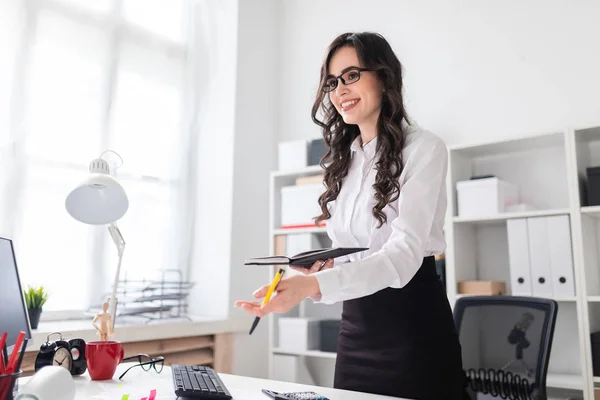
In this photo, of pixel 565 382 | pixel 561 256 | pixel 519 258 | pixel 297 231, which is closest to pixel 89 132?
pixel 297 231

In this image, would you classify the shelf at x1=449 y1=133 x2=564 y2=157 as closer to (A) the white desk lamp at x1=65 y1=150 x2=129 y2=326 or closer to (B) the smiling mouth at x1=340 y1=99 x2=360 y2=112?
(B) the smiling mouth at x1=340 y1=99 x2=360 y2=112

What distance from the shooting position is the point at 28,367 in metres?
2.05

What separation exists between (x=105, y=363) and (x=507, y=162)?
2.25 m

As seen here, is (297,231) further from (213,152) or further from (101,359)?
(101,359)

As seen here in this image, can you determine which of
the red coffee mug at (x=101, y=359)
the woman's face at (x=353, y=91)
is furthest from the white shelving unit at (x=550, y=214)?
the red coffee mug at (x=101, y=359)

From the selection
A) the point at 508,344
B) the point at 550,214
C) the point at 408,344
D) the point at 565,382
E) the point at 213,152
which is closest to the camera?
the point at 408,344

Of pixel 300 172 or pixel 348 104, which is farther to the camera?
pixel 300 172

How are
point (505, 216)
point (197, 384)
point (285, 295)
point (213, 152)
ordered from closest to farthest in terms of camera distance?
1. point (285, 295)
2. point (197, 384)
3. point (505, 216)
4. point (213, 152)

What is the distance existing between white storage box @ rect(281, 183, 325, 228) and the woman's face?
152 centimetres

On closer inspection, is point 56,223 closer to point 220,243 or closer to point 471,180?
point 220,243

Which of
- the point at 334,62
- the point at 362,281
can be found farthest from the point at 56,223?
the point at 362,281

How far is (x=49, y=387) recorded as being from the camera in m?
0.93

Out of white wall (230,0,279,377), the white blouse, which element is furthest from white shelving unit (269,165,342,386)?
the white blouse

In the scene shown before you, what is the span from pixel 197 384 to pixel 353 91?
87 centimetres
